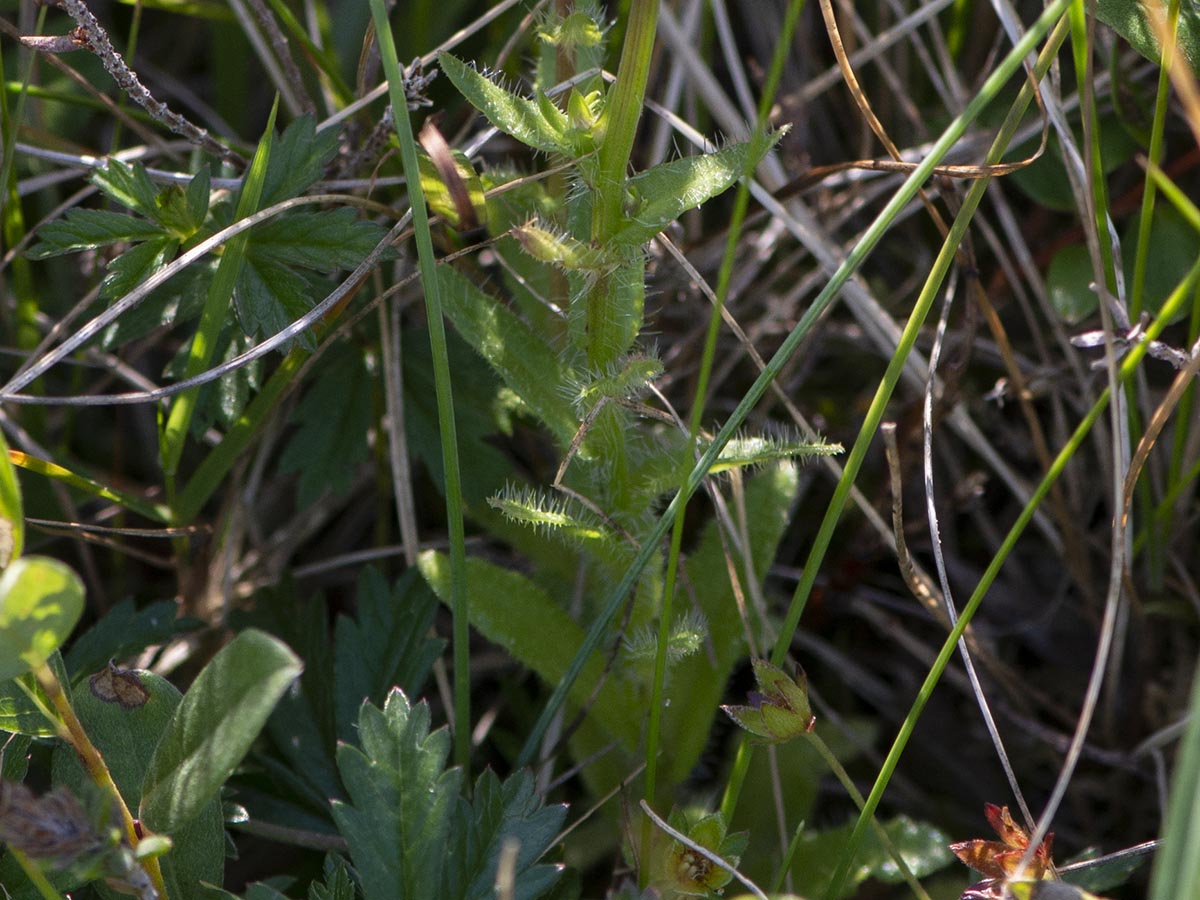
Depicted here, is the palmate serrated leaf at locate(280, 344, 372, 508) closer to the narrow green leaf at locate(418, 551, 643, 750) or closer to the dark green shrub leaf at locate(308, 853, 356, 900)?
the narrow green leaf at locate(418, 551, 643, 750)

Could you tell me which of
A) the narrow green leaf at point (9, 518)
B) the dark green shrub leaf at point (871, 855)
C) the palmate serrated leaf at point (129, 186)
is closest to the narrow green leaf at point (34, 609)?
the narrow green leaf at point (9, 518)

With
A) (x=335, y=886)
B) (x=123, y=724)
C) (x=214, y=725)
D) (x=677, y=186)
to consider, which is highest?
(x=677, y=186)

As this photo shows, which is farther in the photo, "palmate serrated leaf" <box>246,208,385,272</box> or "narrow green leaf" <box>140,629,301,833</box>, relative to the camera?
"palmate serrated leaf" <box>246,208,385,272</box>

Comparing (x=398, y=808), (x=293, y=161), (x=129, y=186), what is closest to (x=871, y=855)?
(x=398, y=808)

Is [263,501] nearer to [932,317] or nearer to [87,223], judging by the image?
[87,223]

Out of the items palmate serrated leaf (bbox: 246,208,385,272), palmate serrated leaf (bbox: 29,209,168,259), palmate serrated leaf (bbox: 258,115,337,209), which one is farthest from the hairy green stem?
palmate serrated leaf (bbox: 29,209,168,259)

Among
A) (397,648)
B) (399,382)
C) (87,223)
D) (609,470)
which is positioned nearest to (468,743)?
(397,648)

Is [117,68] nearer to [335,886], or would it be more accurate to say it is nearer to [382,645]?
[382,645]
